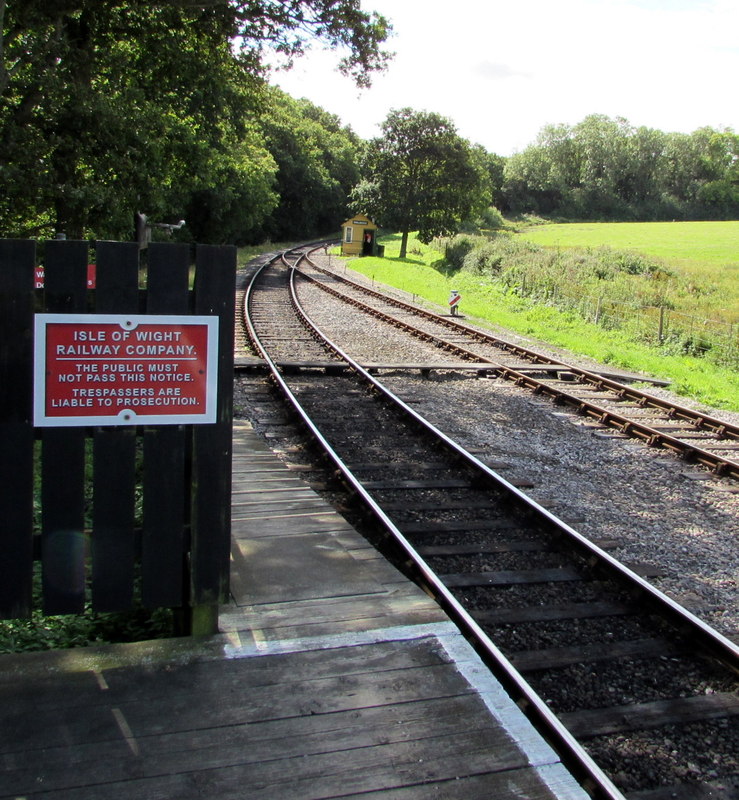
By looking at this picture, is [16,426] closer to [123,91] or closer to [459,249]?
[123,91]

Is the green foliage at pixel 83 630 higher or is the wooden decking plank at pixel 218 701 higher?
the wooden decking plank at pixel 218 701

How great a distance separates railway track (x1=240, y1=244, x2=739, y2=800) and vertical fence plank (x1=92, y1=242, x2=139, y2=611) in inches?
80.1

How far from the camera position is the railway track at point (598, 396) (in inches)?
374

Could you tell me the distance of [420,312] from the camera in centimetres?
2198

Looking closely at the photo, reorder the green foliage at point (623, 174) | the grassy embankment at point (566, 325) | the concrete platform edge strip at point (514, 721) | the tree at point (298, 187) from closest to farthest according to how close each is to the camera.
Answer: the concrete platform edge strip at point (514, 721) < the grassy embankment at point (566, 325) < the tree at point (298, 187) < the green foliage at point (623, 174)

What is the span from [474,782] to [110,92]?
19.7 m

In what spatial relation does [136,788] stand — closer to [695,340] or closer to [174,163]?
[695,340]

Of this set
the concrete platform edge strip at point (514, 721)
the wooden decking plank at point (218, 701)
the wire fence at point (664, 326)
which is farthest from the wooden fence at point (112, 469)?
the wire fence at point (664, 326)

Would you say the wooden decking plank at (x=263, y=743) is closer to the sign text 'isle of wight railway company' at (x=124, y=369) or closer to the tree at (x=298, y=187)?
the sign text 'isle of wight railway company' at (x=124, y=369)

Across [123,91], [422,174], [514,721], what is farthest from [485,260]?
[514,721]

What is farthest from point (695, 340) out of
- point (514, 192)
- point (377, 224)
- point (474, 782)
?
point (514, 192)

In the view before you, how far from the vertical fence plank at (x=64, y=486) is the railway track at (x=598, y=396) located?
7445 mm

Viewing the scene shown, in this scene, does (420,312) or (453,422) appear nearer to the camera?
(453,422)

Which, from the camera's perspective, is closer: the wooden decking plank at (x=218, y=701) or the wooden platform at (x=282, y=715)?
the wooden platform at (x=282, y=715)
